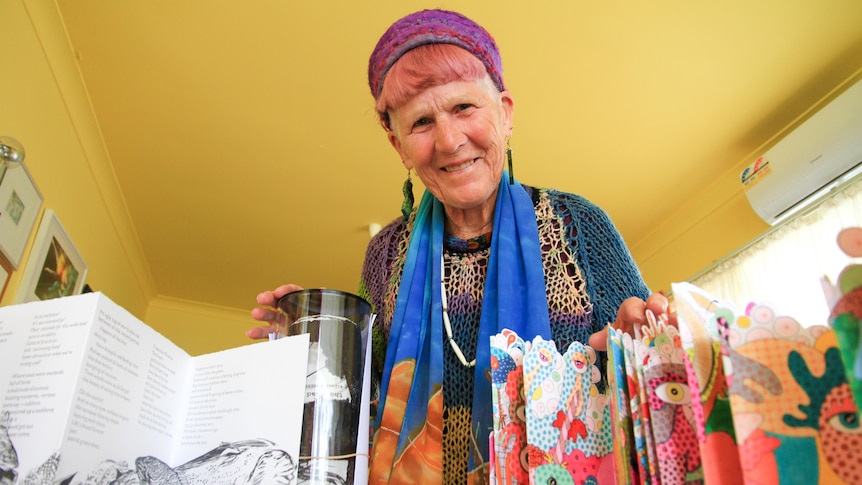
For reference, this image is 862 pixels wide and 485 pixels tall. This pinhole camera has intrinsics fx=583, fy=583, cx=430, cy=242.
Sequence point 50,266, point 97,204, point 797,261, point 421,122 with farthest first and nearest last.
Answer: point 97,204 < point 797,261 < point 50,266 < point 421,122

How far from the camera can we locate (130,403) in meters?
0.48

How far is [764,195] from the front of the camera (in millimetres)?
2320

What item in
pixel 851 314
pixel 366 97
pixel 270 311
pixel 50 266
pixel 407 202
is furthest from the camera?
pixel 366 97

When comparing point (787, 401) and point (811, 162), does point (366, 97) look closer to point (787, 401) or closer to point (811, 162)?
point (811, 162)

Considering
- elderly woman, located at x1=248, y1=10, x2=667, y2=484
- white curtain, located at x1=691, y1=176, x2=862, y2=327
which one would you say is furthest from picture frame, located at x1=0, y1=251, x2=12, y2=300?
white curtain, located at x1=691, y1=176, x2=862, y2=327

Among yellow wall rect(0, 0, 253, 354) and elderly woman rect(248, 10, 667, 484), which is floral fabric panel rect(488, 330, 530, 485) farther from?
yellow wall rect(0, 0, 253, 354)

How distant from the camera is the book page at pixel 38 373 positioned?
1.33 ft

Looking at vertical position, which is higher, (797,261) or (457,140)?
(797,261)

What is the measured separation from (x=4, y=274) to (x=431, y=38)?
60.8 inches

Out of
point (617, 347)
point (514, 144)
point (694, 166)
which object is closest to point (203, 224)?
point (514, 144)

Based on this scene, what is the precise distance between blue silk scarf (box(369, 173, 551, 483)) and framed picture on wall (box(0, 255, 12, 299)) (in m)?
1.42

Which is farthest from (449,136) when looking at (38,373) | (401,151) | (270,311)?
(38,373)

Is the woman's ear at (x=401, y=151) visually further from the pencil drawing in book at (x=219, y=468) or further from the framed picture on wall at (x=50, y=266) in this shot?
the framed picture on wall at (x=50, y=266)

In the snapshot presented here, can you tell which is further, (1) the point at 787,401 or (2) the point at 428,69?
(2) the point at 428,69
